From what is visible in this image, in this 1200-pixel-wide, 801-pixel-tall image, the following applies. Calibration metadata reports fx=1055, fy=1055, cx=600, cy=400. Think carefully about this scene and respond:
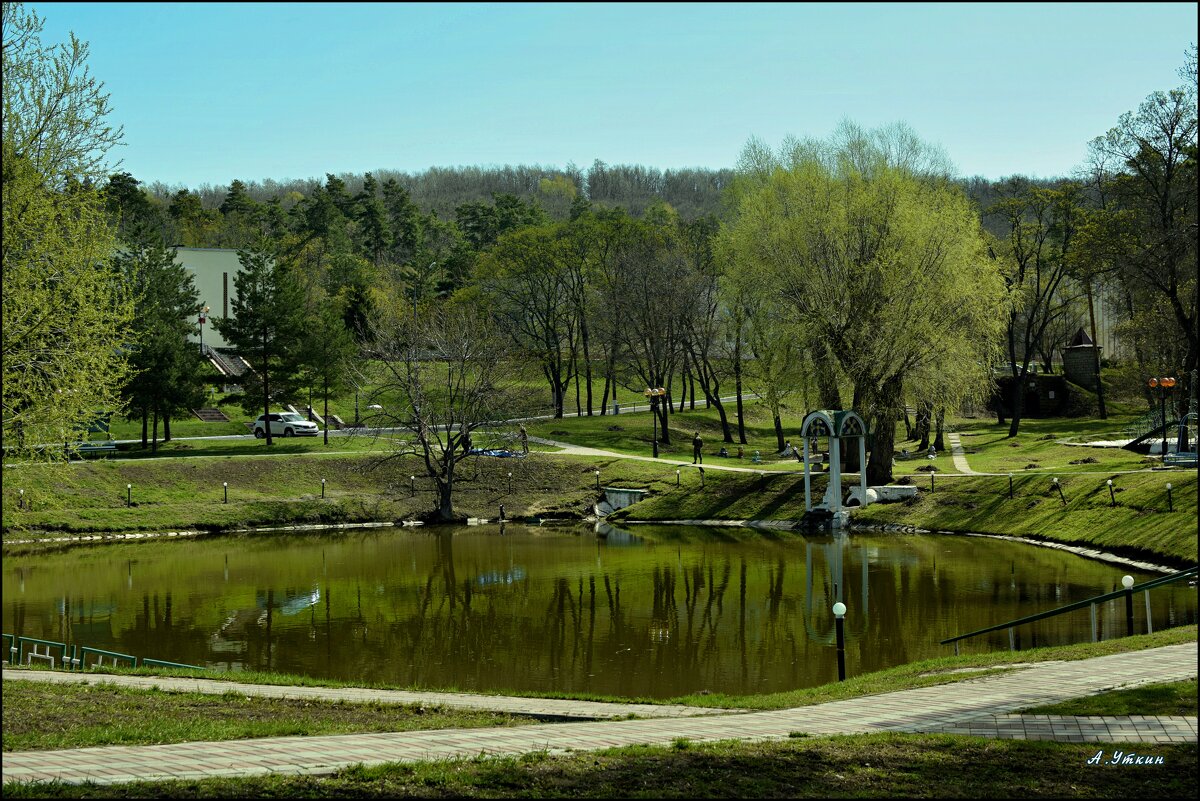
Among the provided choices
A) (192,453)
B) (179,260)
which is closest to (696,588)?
(192,453)

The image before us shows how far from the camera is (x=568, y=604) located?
24969mm

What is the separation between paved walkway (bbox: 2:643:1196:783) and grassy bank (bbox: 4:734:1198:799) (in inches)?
22.7

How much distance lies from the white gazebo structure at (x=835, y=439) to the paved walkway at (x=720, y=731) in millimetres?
23768

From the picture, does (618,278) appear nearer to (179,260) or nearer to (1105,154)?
(1105,154)

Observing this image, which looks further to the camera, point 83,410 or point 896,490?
point 896,490

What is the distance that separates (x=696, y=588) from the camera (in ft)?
89.0

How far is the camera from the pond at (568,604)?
60.8 ft

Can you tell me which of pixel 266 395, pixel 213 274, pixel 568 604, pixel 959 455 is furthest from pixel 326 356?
pixel 568 604

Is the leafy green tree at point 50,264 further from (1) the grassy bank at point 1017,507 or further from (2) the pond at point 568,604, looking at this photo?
(1) the grassy bank at point 1017,507

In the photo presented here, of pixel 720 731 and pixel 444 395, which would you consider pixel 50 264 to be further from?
pixel 444 395

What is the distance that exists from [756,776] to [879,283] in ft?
105

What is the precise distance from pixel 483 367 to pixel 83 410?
86.2ft

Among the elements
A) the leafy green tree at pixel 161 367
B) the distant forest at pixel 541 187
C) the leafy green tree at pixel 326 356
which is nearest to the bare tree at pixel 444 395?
the leafy green tree at pixel 326 356

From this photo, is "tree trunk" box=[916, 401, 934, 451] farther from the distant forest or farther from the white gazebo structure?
the distant forest
